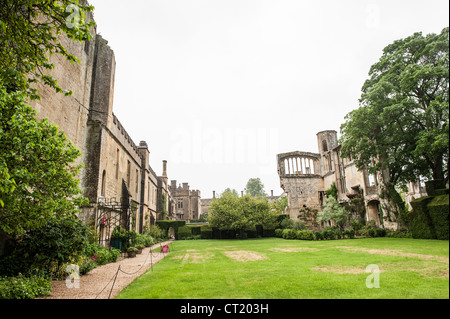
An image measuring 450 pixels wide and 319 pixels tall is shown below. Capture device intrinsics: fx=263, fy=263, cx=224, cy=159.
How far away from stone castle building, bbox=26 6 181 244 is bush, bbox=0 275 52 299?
6.66 meters

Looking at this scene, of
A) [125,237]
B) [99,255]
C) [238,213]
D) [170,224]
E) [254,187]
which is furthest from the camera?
[254,187]

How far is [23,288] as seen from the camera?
590 cm

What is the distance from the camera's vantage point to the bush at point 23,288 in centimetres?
557

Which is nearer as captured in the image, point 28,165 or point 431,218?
point 431,218

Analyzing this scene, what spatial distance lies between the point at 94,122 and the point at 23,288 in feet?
36.4

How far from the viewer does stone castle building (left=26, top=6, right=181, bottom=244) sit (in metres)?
12.3

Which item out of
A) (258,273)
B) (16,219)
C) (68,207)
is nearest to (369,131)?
(258,273)

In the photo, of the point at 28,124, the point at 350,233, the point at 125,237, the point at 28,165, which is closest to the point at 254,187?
the point at 350,233

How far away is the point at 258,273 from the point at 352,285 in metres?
2.90

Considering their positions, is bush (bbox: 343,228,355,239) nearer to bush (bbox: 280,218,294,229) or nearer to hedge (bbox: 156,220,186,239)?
bush (bbox: 280,218,294,229)

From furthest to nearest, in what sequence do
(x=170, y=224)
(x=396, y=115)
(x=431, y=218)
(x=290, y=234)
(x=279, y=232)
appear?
(x=170, y=224) → (x=279, y=232) → (x=290, y=234) → (x=396, y=115) → (x=431, y=218)

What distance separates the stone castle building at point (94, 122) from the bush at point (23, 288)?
6659 mm

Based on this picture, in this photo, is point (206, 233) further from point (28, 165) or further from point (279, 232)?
point (28, 165)

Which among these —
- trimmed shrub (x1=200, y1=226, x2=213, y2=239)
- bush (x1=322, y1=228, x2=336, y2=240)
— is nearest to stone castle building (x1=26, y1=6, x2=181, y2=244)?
trimmed shrub (x1=200, y1=226, x2=213, y2=239)
